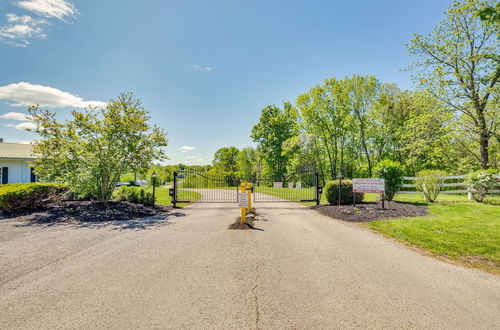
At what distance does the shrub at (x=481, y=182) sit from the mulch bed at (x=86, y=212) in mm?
15616

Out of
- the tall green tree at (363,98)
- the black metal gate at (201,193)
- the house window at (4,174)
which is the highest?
the tall green tree at (363,98)

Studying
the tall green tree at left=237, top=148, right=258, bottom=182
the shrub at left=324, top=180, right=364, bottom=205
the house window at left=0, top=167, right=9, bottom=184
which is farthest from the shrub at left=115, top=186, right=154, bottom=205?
the tall green tree at left=237, top=148, right=258, bottom=182

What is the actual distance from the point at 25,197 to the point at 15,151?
16737mm

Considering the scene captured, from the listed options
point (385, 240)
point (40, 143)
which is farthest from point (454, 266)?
point (40, 143)

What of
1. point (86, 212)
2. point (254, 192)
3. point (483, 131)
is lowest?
point (86, 212)

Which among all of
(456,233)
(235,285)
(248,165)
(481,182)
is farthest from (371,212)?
(248,165)

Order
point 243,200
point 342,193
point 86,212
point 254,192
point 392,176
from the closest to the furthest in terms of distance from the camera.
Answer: point 243,200, point 86,212, point 342,193, point 392,176, point 254,192

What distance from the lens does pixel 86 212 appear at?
9625 millimetres

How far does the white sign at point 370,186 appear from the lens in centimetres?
1001

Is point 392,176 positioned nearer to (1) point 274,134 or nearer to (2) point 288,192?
(2) point 288,192

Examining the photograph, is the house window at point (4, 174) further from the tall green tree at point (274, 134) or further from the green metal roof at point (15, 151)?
the tall green tree at point (274, 134)

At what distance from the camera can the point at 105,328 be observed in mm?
2678

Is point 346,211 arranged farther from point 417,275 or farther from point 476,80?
point 476,80

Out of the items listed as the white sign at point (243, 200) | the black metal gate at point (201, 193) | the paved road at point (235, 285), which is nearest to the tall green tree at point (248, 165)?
the black metal gate at point (201, 193)
